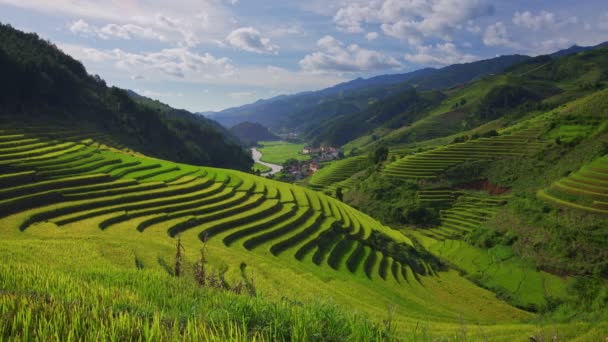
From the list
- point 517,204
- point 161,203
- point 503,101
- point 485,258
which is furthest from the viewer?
point 503,101

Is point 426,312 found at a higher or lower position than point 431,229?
higher

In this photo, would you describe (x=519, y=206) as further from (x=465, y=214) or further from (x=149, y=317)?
(x=149, y=317)

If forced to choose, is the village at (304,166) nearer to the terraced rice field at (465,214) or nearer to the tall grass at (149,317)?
the terraced rice field at (465,214)

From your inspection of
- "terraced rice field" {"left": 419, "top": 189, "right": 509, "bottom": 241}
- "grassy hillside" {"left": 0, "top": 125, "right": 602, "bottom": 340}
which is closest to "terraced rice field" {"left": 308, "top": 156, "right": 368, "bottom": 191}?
"terraced rice field" {"left": 419, "top": 189, "right": 509, "bottom": 241}

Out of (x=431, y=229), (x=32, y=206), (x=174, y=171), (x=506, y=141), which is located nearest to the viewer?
(x=32, y=206)

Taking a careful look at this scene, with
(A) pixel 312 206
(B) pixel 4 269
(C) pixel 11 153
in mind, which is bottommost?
(A) pixel 312 206

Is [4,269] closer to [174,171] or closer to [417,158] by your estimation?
[174,171]

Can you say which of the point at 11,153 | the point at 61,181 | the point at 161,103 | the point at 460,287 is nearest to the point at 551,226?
the point at 460,287

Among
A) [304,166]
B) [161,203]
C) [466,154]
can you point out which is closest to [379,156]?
[466,154]
